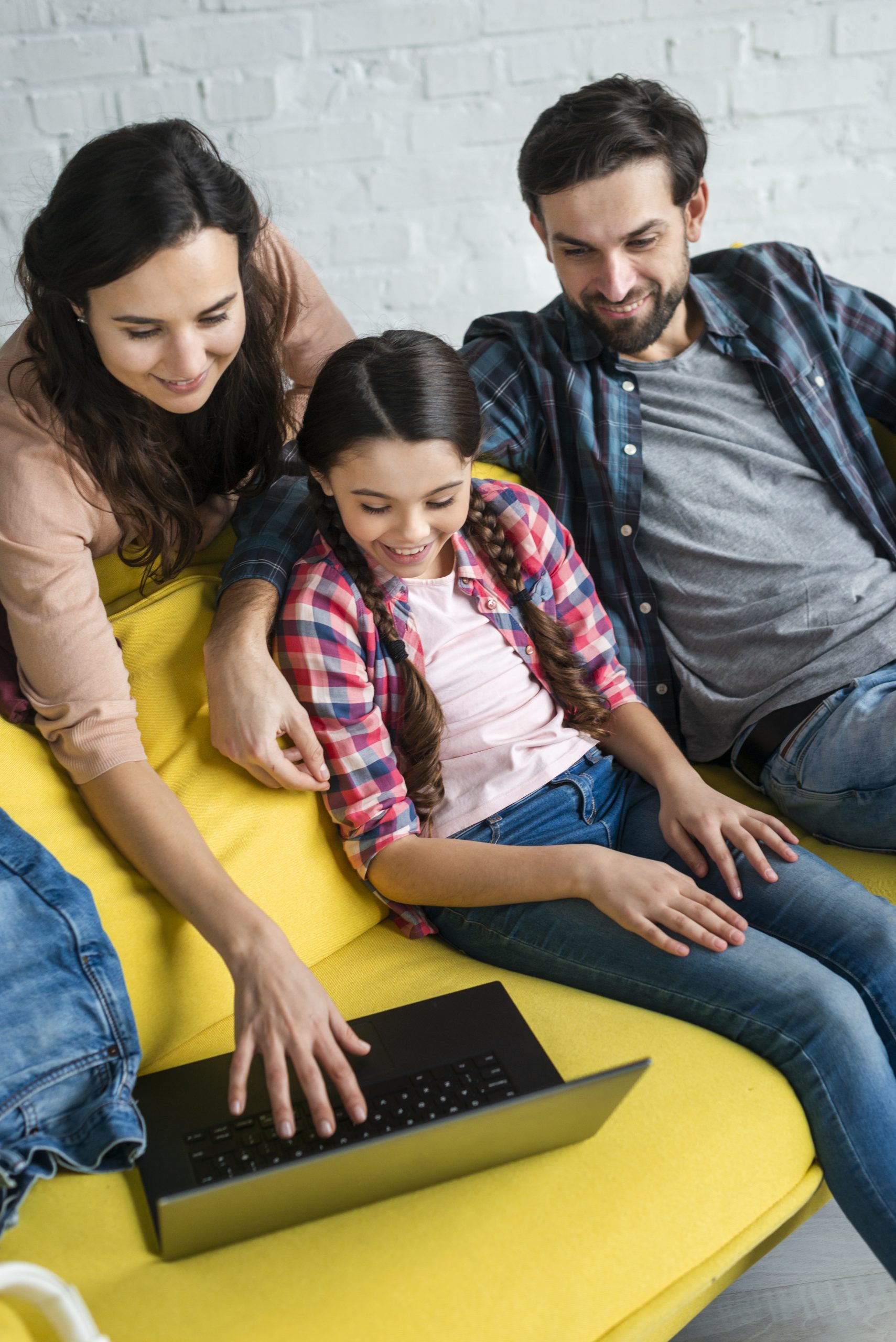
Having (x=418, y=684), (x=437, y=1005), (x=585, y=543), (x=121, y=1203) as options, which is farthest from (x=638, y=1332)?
(x=585, y=543)

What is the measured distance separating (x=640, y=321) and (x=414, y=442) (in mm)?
569

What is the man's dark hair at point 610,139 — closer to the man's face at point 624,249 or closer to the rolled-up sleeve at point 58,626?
the man's face at point 624,249

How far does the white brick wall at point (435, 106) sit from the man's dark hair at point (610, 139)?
2.48ft

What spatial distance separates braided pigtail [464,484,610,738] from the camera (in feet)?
4.52

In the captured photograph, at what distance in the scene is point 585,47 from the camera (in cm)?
227

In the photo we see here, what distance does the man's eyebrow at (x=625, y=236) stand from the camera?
153 centimetres

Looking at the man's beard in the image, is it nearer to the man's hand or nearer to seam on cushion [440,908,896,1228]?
the man's hand

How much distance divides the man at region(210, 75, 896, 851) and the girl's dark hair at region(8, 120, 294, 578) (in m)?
0.12

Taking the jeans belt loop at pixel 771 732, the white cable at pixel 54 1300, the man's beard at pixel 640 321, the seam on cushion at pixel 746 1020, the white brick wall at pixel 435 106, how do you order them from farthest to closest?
the white brick wall at pixel 435 106 < the man's beard at pixel 640 321 < the jeans belt loop at pixel 771 732 < the seam on cushion at pixel 746 1020 < the white cable at pixel 54 1300

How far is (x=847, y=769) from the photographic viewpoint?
138 centimetres

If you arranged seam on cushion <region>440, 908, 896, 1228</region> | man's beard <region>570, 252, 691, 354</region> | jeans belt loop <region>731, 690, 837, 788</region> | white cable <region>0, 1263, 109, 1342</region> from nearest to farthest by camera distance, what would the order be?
white cable <region>0, 1263, 109, 1342</region> → seam on cushion <region>440, 908, 896, 1228</region> → jeans belt loop <region>731, 690, 837, 788</region> → man's beard <region>570, 252, 691, 354</region>

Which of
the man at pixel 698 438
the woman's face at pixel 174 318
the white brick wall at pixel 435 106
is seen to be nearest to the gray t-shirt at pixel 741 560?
the man at pixel 698 438

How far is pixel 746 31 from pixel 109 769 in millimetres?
2074

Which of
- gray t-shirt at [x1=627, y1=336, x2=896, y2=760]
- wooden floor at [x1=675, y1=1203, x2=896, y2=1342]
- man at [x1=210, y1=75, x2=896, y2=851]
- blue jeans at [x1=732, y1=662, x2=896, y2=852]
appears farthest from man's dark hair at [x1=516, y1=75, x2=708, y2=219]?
wooden floor at [x1=675, y1=1203, x2=896, y2=1342]
